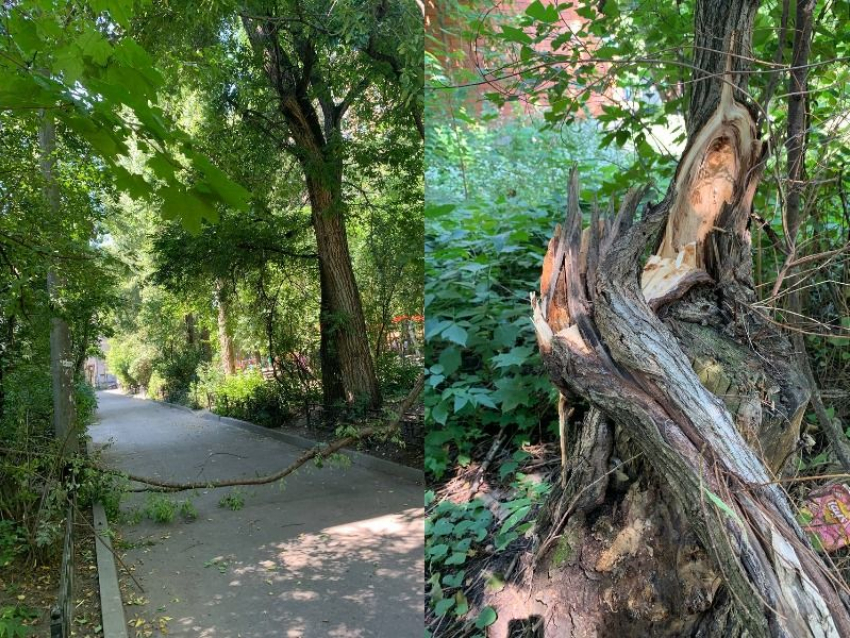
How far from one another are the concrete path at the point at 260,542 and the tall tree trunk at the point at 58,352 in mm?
100

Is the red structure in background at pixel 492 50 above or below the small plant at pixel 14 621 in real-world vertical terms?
above

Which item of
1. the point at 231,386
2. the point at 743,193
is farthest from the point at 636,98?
the point at 231,386

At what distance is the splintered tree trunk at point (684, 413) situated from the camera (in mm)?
431

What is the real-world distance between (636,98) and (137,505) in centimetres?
131

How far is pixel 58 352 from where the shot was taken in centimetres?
141

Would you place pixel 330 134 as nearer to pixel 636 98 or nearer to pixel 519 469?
pixel 636 98

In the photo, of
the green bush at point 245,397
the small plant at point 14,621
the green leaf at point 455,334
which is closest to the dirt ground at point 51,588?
the small plant at point 14,621

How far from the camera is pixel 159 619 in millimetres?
1181

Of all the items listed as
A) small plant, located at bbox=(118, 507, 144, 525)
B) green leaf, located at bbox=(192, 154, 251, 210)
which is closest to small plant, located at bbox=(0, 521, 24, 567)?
small plant, located at bbox=(118, 507, 144, 525)

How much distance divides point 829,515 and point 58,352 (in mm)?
1540

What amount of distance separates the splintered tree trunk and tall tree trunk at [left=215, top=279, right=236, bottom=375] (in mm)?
924

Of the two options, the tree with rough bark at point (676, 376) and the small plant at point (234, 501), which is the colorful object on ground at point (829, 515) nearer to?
the tree with rough bark at point (676, 376)

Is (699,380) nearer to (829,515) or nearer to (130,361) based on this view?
(829,515)

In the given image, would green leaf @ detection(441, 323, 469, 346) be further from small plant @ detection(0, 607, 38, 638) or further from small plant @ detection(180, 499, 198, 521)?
small plant @ detection(0, 607, 38, 638)
